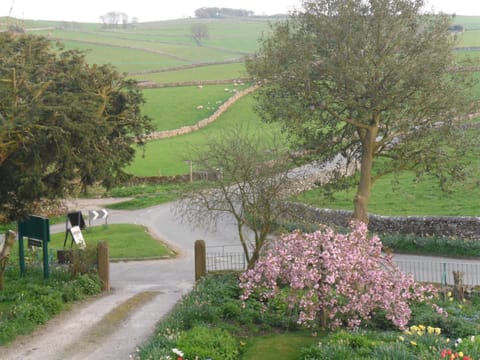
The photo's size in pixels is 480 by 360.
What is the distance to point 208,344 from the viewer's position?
48.5 ft

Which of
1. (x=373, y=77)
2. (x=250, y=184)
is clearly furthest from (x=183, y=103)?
(x=250, y=184)

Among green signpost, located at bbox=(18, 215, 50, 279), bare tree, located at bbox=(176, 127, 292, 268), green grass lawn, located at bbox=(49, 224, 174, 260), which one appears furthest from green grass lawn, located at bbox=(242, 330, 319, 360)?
green grass lawn, located at bbox=(49, 224, 174, 260)

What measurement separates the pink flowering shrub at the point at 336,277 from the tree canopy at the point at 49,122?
7513mm

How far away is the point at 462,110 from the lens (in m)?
25.6

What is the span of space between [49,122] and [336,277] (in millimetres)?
10006

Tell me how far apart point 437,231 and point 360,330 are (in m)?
15.2

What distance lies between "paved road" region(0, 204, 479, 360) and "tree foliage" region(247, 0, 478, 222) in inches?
195

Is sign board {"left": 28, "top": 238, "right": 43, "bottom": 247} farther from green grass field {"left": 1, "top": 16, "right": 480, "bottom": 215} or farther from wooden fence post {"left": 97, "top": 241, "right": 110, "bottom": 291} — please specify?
green grass field {"left": 1, "top": 16, "right": 480, "bottom": 215}

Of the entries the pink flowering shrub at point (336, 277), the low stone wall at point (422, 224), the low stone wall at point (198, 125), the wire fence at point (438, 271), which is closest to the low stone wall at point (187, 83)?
the low stone wall at point (198, 125)

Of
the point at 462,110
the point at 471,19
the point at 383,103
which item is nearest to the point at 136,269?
the point at 383,103

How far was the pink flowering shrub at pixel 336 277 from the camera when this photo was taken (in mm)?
16156

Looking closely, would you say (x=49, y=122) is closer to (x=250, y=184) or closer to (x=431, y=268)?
(x=250, y=184)

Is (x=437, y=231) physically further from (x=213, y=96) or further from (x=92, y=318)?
(x=213, y=96)

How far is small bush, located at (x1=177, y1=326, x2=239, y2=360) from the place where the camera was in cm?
1417
